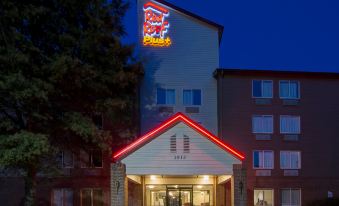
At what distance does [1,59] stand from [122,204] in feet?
28.5

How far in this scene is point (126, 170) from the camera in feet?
71.4

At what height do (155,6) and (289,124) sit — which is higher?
(155,6)

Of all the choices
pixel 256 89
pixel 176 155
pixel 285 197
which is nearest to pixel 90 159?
pixel 176 155

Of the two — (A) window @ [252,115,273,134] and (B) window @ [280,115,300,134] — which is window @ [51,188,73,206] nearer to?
(A) window @ [252,115,273,134]

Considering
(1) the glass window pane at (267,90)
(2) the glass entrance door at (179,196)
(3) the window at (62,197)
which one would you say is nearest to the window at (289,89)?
(1) the glass window pane at (267,90)

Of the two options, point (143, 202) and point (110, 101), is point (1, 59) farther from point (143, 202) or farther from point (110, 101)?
point (143, 202)

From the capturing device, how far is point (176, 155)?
864 inches

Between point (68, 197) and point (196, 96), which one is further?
point (196, 96)

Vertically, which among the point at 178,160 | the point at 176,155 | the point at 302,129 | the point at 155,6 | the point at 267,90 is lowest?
the point at 178,160

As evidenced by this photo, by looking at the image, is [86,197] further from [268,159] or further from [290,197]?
[290,197]

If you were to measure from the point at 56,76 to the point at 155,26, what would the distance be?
38.5 feet

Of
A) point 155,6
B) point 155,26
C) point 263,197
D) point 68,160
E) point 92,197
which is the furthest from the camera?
point 155,6

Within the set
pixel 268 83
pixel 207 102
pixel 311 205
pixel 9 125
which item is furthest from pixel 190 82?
pixel 9 125

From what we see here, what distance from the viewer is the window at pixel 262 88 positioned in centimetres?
3244
